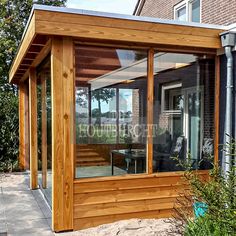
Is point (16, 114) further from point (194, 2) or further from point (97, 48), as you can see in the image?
point (194, 2)

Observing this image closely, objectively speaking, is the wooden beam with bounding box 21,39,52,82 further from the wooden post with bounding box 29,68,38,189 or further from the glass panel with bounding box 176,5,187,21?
the glass panel with bounding box 176,5,187,21

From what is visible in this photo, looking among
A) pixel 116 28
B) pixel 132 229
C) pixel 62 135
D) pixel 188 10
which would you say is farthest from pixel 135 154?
pixel 188 10

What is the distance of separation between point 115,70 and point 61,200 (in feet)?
6.64

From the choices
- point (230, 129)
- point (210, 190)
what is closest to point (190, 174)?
point (210, 190)

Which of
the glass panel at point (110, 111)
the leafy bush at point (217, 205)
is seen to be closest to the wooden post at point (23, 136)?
the glass panel at point (110, 111)

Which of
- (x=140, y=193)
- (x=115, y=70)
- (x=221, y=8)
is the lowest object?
(x=140, y=193)

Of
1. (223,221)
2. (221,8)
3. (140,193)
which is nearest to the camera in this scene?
(223,221)

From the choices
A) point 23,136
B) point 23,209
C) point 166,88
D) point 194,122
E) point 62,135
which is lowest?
point 23,209

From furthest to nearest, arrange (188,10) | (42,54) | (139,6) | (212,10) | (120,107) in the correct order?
(139,6) < (188,10) < (212,10) < (42,54) < (120,107)

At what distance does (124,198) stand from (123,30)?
235 cm

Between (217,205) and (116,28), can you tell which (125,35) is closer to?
(116,28)

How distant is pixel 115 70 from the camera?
4.74 metres

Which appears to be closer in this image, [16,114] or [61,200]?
[61,200]

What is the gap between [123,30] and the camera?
13.9 feet
